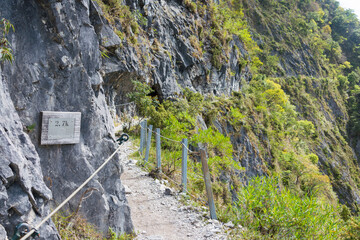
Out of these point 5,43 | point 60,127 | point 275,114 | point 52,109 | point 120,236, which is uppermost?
point 275,114

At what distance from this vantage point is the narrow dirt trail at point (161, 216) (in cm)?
408

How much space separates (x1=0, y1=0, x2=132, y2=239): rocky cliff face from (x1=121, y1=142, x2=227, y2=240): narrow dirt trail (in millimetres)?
758

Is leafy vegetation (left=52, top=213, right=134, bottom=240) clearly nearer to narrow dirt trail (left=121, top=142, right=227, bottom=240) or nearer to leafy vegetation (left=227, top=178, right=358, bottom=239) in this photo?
narrow dirt trail (left=121, top=142, right=227, bottom=240)

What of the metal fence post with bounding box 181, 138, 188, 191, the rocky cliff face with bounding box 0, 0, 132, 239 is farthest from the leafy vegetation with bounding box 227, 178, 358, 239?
the rocky cliff face with bounding box 0, 0, 132, 239

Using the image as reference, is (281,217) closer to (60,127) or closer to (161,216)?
(161,216)

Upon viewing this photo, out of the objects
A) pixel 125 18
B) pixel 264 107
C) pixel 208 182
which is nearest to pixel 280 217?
pixel 208 182

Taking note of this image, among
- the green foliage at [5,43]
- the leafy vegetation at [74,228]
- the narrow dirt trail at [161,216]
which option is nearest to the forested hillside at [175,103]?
the green foliage at [5,43]

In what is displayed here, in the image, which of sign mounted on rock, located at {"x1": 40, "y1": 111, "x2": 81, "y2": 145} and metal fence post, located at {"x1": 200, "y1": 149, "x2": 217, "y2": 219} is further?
metal fence post, located at {"x1": 200, "y1": 149, "x2": 217, "y2": 219}

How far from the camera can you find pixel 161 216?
183 inches

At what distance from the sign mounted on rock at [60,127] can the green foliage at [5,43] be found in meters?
0.63

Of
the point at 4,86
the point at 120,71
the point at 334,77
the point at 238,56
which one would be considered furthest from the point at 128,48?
the point at 334,77

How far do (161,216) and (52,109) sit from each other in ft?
8.89

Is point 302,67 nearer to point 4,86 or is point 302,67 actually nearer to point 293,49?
point 293,49

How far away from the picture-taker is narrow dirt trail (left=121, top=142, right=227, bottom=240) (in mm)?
4082
